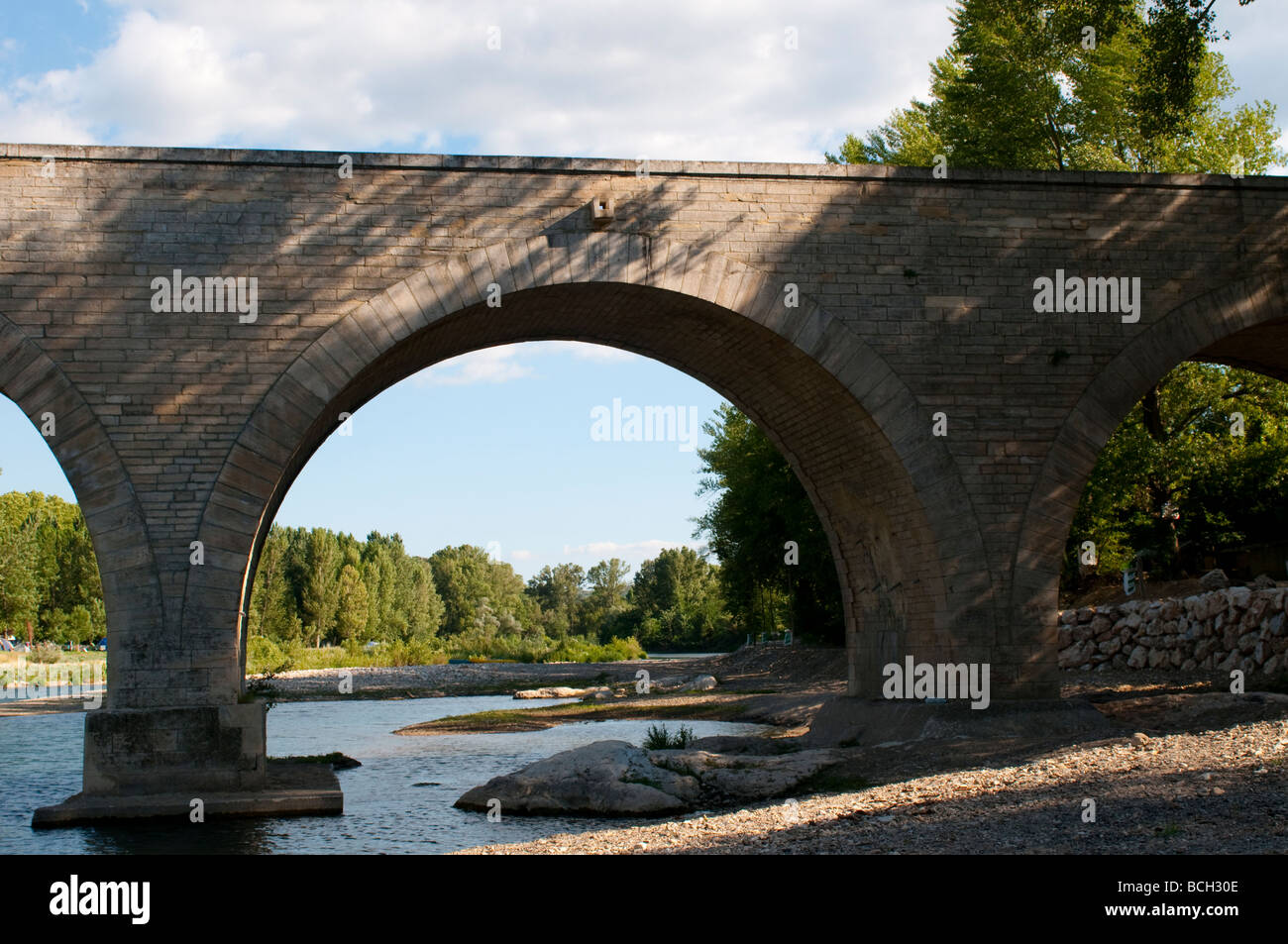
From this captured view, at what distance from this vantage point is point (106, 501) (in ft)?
35.5

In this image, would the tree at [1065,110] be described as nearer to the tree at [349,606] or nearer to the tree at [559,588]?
the tree at [349,606]

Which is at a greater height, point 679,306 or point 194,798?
point 679,306

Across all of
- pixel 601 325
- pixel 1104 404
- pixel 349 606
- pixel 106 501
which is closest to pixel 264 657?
pixel 349 606

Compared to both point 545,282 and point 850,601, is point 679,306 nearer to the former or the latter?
point 545,282

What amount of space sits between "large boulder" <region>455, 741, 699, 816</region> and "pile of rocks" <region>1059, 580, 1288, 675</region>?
8.67 m

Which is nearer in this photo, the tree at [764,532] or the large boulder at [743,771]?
the large boulder at [743,771]

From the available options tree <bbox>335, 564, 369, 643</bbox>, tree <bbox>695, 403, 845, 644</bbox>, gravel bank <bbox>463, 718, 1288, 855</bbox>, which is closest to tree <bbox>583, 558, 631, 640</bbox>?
tree <bbox>335, 564, 369, 643</bbox>

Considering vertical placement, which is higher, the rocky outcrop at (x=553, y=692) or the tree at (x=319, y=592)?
the tree at (x=319, y=592)

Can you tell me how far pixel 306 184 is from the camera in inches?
453

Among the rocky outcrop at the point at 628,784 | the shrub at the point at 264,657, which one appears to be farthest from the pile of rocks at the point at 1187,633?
the shrub at the point at 264,657

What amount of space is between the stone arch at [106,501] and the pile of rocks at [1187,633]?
1312 centimetres

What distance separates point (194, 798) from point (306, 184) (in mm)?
5820

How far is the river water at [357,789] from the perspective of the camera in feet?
29.5
